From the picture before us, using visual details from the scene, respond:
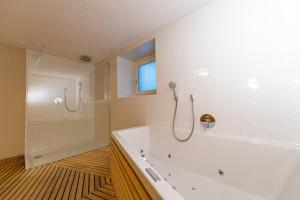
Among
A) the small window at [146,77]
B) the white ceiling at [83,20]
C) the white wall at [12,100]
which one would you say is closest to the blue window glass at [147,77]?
the small window at [146,77]

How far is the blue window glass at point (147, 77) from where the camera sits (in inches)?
99.7

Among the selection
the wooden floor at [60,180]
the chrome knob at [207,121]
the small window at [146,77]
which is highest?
the small window at [146,77]

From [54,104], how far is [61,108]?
0.16m

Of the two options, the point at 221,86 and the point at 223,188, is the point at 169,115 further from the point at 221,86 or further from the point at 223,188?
the point at 223,188

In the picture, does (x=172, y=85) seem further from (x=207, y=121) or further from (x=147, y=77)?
(x=147, y=77)

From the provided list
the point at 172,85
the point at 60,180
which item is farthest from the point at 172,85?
the point at 60,180

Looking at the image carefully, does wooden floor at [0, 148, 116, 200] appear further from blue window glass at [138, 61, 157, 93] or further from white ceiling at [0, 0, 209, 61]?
white ceiling at [0, 0, 209, 61]

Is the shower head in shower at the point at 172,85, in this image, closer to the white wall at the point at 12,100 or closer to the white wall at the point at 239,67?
the white wall at the point at 239,67

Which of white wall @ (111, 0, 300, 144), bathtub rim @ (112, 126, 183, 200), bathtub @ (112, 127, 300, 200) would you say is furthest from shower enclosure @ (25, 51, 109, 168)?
bathtub rim @ (112, 126, 183, 200)

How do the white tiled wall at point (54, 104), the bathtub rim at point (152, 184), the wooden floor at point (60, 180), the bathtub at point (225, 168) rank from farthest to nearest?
1. the white tiled wall at point (54, 104)
2. the wooden floor at point (60, 180)
3. the bathtub at point (225, 168)
4. the bathtub rim at point (152, 184)

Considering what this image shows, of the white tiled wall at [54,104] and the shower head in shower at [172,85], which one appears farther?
the white tiled wall at [54,104]

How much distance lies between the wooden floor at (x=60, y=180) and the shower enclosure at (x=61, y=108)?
9.9 inches

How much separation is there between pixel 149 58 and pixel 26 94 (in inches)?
93.5

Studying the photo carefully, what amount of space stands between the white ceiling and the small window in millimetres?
601
